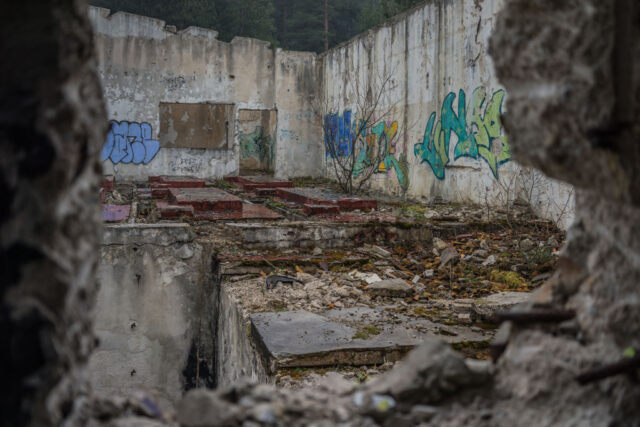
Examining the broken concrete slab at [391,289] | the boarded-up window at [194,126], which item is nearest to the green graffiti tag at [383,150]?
the broken concrete slab at [391,289]

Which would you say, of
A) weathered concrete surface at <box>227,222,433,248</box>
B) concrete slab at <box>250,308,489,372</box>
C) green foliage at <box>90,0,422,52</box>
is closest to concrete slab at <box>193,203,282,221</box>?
weathered concrete surface at <box>227,222,433,248</box>

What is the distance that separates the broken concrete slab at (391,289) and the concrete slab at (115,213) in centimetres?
365

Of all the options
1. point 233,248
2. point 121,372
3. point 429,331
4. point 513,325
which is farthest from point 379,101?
point 513,325

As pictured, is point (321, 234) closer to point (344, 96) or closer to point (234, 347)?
point (234, 347)

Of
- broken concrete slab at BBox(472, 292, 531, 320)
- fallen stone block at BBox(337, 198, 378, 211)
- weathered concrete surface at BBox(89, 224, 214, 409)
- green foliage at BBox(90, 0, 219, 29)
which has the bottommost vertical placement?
weathered concrete surface at BBox(89, 224, 214, 409)

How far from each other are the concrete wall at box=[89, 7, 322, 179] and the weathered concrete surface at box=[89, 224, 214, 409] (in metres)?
10.3

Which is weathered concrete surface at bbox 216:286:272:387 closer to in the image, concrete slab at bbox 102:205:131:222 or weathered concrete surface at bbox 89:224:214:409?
weathered concrete surface at bbox 89:224:214:409

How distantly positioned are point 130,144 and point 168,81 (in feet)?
6.24

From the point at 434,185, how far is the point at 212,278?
571cm

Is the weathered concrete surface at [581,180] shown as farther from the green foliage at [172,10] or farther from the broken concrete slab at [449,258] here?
the green foliage at [172,10]

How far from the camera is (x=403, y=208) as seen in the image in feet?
32.1

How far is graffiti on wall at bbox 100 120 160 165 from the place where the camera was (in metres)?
16.0

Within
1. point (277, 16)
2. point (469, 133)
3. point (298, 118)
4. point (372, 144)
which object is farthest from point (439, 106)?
point (277, 16)

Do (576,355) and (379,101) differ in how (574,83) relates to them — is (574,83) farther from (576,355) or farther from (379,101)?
(379,101)
